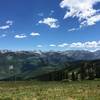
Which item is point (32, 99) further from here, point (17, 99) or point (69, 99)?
point (69, 99)

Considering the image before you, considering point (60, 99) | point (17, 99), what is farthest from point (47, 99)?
point (17, 99)

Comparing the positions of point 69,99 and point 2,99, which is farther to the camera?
point 2,99

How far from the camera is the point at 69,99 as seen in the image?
3550 cm

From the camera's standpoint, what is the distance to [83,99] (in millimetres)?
35750

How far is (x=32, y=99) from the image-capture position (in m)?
36.5

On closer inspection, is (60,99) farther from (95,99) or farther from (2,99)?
(2,99)

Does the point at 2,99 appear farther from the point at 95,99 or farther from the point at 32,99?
the point at 95,99

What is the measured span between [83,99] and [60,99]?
275 centimetres

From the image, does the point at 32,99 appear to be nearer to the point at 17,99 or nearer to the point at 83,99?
the point at 17,99

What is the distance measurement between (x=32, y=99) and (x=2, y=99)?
4164 mm

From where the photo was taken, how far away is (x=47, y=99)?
36.0 meters

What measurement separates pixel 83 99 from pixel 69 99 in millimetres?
1706

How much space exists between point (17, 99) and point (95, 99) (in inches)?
376

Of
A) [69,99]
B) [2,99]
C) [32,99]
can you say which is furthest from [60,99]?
[2,99]
